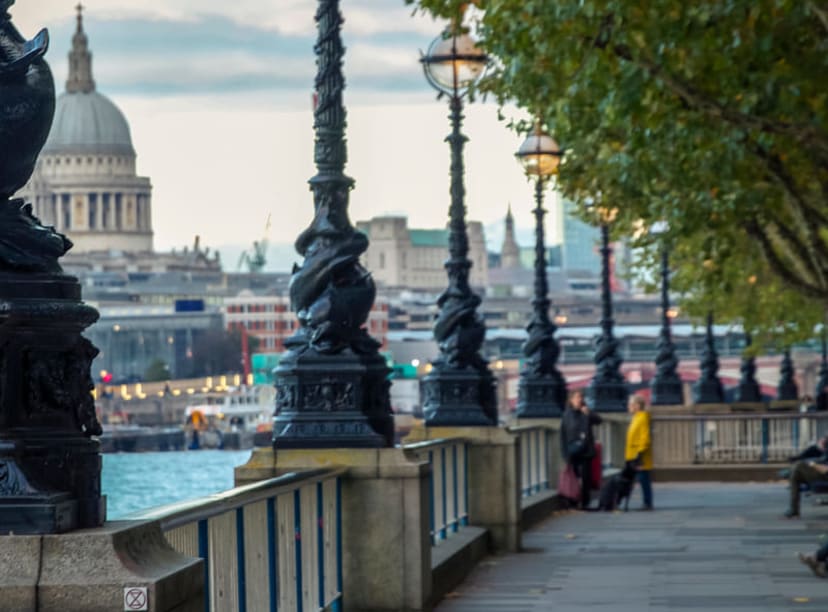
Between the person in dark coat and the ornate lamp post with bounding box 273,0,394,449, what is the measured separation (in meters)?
14.7

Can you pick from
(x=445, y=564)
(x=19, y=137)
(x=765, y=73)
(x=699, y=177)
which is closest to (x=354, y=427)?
(x=445, y=564)

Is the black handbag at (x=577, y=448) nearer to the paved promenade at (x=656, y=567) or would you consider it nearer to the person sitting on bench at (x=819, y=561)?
the paved promenade at (x=656, y=567)

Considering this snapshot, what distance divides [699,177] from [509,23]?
25.6 ft

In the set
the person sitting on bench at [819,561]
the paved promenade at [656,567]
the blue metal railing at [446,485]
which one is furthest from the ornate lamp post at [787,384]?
the person sitting on bench at [819,561]

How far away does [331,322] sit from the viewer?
1423 centimetres

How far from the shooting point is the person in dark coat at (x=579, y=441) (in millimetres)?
29156

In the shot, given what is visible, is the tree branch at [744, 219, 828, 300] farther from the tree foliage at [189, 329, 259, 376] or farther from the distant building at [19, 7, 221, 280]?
the distant building at [19, 7, 221, 280]

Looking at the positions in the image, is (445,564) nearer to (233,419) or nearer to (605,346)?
(605,346)

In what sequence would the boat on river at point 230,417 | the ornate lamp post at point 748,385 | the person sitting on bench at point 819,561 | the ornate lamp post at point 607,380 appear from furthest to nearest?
the boat on river at point 230,417
the ornate lamp post at point 748,385
the ornate lamp post at point 607,380
the person sitting on bench at point 819,561

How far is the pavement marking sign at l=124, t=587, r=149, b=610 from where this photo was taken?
7121mm

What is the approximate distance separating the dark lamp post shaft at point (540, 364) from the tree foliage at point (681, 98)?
1.59 meters

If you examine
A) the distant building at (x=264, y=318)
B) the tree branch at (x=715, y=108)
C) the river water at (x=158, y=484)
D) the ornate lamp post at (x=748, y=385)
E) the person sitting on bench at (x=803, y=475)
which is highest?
the distant building at (x=264, y=318)

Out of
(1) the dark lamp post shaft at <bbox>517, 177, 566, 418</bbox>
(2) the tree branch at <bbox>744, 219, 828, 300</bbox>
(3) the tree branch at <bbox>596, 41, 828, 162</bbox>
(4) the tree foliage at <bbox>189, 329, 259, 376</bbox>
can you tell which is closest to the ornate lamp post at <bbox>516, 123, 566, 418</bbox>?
(1) the dark lamp post shaft at <bbox>517, 177, 566, 418</bbox>

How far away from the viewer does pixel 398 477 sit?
551 inches
